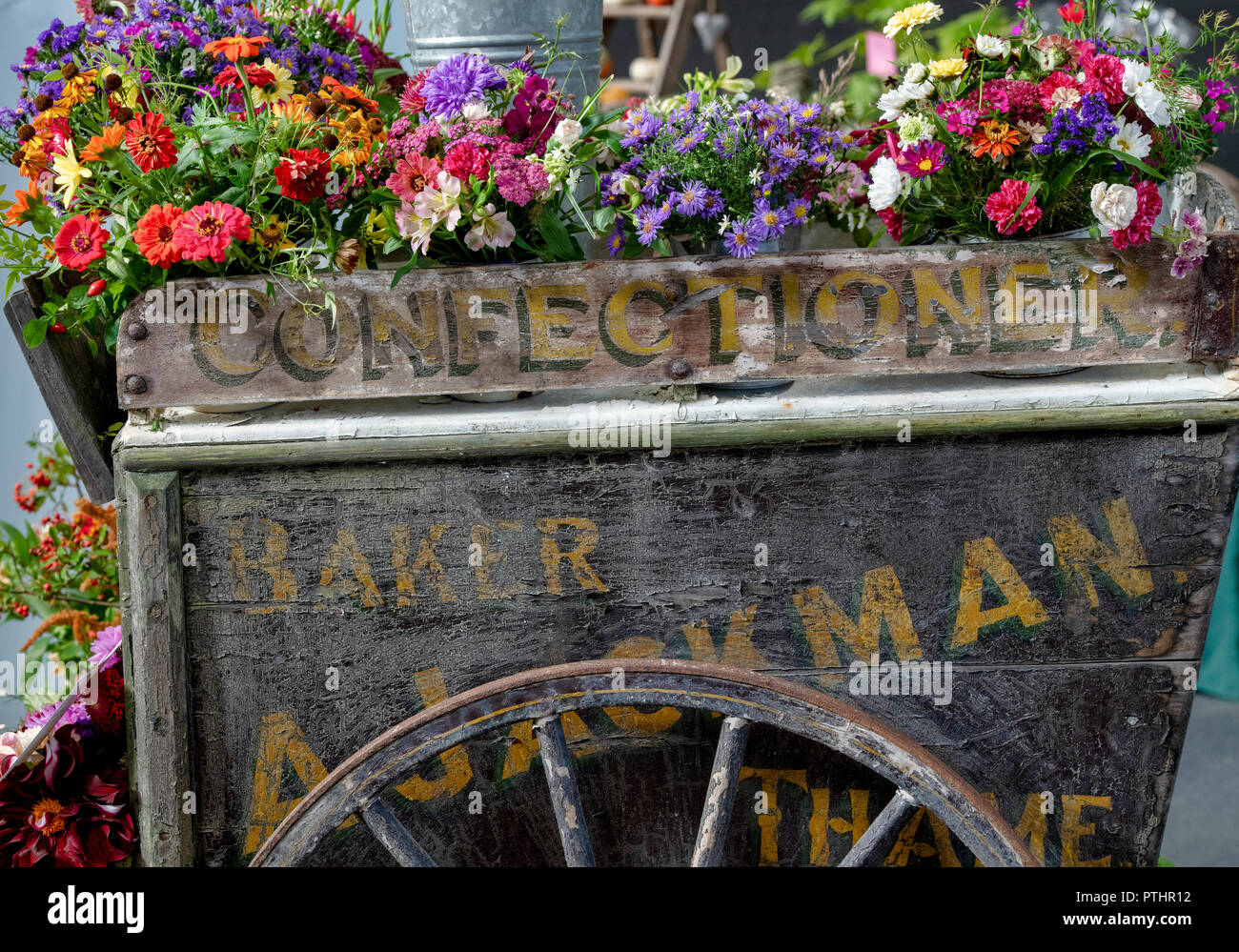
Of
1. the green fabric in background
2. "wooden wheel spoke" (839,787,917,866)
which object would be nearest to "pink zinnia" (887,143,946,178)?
"wooden wheel spoke" (839,787,917,866)

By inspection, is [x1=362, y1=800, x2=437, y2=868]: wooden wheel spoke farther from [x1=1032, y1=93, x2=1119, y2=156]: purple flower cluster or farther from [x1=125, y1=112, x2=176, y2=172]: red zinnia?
[x1=1032, y1=93, x2=1119, y2=156]: purple flower cluster

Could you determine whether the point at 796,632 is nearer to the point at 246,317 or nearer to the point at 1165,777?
the point at 1165,777

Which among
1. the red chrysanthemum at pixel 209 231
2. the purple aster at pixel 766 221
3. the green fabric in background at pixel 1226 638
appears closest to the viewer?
the red chrysanthemum at pixel 209 231

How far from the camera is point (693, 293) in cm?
138

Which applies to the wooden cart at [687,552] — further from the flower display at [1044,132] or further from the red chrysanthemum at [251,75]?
the red chrysanthemum at [251,75]

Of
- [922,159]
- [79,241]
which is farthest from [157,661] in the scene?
[922,159]

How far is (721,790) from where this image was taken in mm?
1355

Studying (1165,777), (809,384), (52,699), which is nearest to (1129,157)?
(809,384)

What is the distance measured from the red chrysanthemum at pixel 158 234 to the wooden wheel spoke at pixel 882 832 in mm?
1191

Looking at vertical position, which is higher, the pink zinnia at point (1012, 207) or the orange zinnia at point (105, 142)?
the orange zinnia at point (105, 142)

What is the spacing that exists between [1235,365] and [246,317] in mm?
1366

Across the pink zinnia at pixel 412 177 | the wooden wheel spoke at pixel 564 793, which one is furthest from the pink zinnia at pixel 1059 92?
the wooden wheel spoke at pixel 564 793

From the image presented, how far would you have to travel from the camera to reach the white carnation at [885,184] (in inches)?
55.6

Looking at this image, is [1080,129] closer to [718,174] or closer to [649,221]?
[718,174]
